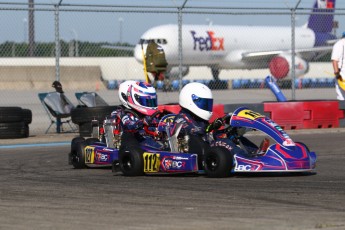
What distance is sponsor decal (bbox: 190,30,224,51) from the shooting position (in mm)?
38031

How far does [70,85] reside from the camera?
3897 cm

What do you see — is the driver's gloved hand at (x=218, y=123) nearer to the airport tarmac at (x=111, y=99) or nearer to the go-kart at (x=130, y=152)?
the go-kart at (x=130, y=152)

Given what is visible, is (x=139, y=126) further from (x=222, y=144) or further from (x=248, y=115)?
(x=248, y=115)

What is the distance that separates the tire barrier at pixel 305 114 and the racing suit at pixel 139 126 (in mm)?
6631

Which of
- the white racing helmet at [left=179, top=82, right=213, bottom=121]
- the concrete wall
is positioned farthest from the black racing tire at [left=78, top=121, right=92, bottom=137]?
the concrete wall

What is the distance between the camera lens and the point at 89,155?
36.9ft

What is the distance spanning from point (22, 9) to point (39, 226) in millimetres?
11202

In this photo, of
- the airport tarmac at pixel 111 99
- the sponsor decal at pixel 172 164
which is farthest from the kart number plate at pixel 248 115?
the airport tarmac at pixel 111 99

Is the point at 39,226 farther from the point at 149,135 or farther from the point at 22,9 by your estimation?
the point at 22,9

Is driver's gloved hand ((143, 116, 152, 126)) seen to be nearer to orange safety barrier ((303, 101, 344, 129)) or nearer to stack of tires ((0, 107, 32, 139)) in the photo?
stack of tires ((0, 107, 32, 139))

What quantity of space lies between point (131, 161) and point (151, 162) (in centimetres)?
22

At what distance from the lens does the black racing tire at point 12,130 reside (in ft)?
52.8

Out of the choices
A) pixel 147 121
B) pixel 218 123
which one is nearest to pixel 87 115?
pixel 147 121

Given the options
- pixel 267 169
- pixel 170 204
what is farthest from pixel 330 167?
pixel 170 204
